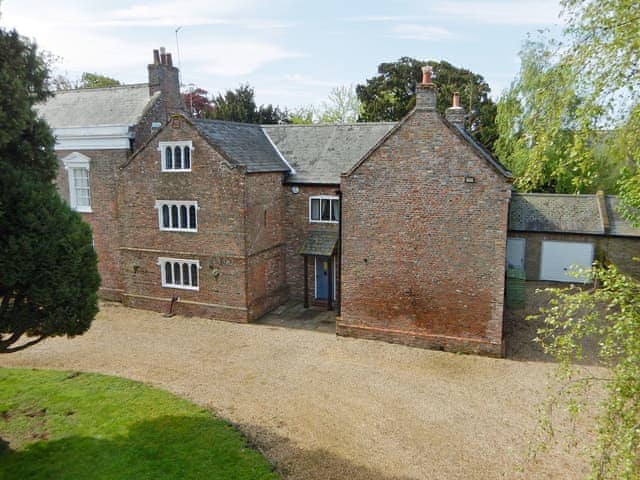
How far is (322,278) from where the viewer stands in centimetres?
2361

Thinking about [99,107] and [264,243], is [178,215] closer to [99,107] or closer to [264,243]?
[264,243]

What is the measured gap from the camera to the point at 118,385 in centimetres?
1516

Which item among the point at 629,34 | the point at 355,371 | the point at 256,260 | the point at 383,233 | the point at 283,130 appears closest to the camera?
the point at 629,34

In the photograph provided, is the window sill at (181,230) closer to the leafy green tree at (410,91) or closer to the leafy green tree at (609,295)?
the leafy green tree at (609,295)

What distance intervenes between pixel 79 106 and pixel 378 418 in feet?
76.7

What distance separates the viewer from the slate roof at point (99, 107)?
25.1 metres

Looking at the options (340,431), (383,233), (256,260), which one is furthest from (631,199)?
(256,260)

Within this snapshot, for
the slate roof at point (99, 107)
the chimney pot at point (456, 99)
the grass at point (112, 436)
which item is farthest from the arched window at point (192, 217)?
the chimney pot at point (456, 99)

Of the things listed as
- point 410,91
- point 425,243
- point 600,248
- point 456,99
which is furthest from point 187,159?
point 410,91

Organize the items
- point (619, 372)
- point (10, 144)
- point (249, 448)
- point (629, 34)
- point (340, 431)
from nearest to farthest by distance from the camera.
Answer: point (619, 372)
point (629, 34)
point (10, 144)
point (249, 448)
point (340, 431)

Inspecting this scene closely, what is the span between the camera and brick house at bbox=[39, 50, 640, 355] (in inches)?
683

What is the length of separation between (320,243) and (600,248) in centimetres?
1687

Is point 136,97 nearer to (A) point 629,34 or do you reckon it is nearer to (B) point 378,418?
(B) point 378,418

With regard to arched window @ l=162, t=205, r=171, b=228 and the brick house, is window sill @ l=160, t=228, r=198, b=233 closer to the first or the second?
the brick house
